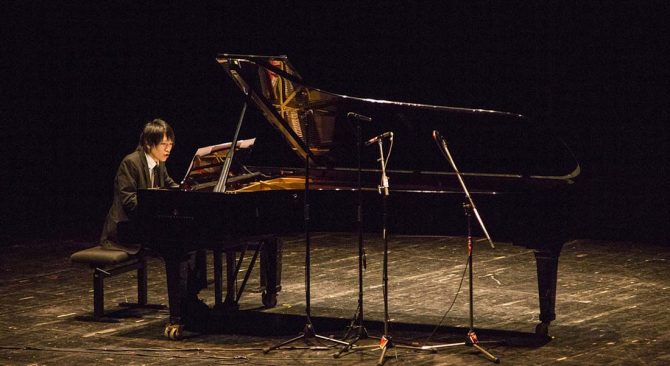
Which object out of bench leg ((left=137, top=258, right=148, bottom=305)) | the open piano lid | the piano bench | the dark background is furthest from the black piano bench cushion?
the dark background

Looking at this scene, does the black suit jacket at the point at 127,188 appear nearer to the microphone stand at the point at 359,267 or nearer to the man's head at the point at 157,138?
the man's head at the point at 157,138

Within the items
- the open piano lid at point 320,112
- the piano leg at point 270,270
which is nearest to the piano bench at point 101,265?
the piano leg at point 270,270

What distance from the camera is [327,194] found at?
5.81 meters

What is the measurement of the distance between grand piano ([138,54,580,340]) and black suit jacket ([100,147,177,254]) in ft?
1.05

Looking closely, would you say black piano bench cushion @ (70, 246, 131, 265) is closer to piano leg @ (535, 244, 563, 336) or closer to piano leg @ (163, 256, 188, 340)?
piano leg @ (163, 256, 188, 340)

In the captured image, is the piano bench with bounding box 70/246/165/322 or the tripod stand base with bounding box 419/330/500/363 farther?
the piano bench with bounding box 70/246/165/322

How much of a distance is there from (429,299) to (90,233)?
158 inches

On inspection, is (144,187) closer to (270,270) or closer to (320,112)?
(270,270)

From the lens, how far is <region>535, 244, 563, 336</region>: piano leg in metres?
5.43

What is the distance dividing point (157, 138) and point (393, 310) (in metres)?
1.68

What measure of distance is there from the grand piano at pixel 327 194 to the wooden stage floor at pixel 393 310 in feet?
1.23

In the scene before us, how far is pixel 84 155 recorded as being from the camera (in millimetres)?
10812

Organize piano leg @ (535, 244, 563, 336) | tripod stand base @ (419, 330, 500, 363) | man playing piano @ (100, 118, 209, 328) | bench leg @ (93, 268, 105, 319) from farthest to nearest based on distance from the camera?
bench leg @ (93, 268, 105, 319), man playing piano @ (100, 118, 209, 328), piano leg @ (535, 244, 563, 336), tripod stand base @ (419, 330, 500, 363)

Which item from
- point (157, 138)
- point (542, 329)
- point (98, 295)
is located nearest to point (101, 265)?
point (98, 295)
